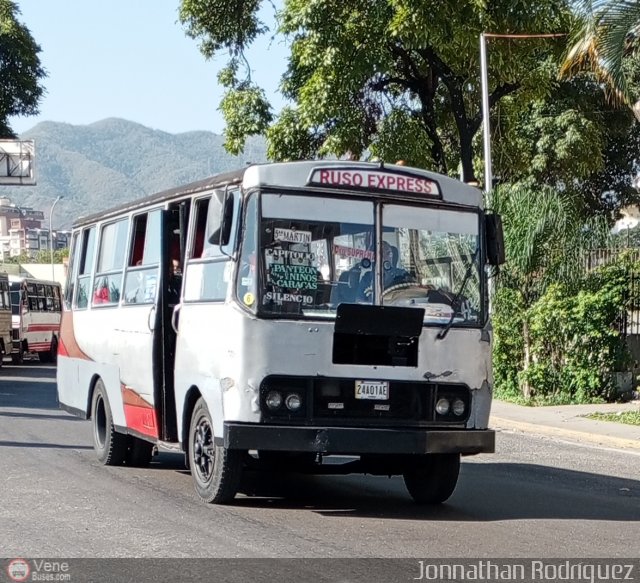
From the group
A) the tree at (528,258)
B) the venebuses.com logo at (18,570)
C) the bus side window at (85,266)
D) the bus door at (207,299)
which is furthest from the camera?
the tree at (528,258)

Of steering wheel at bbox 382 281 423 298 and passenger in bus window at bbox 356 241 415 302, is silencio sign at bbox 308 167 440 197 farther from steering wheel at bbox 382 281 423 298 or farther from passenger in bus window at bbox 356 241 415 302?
steering wheel at bbox 382 281 423 298

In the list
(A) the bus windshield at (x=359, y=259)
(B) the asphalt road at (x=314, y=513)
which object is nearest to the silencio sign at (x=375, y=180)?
(A) the bus windshield at (x=359, y=259)

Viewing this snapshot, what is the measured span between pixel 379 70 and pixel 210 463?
19447mm

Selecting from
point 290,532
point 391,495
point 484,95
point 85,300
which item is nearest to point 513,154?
point 484,95

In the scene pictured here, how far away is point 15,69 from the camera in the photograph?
167 ft

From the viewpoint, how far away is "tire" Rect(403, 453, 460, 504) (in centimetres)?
1074

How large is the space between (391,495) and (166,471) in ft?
8.63

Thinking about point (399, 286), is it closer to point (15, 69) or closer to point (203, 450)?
point (203, 450)

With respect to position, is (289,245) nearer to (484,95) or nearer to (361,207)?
(361,207)

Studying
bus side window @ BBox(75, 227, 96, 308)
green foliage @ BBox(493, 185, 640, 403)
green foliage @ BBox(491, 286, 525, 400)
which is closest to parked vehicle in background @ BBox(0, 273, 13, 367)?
green foliage @ BBox(491, 286, 525, 400)

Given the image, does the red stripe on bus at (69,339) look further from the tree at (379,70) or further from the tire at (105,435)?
the tree at (379,70)

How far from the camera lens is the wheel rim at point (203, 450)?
410 inches

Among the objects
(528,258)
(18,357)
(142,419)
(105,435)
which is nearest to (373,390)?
(142,419)

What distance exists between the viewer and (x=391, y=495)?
1158 centimetres
